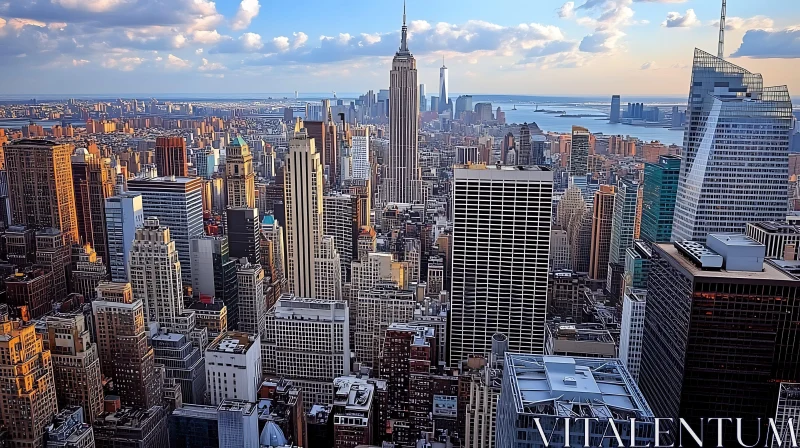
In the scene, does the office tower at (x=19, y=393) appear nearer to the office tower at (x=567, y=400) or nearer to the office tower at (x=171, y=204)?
the office tower at (x=567, y=400)

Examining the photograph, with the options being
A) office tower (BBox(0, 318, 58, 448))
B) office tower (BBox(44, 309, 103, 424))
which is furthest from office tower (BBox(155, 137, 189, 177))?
office tower (BBox(0, 318, 58, 448))

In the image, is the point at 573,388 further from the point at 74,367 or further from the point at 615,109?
the point at 615,109

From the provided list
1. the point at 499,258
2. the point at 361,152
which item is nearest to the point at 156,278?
the point at 499,258

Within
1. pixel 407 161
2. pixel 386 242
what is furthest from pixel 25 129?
pixel 407 161

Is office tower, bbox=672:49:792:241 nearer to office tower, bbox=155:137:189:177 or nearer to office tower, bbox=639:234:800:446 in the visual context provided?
office tower, bbox=639:234:800:446

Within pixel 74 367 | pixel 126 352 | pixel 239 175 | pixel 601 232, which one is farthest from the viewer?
pixel 239 175
